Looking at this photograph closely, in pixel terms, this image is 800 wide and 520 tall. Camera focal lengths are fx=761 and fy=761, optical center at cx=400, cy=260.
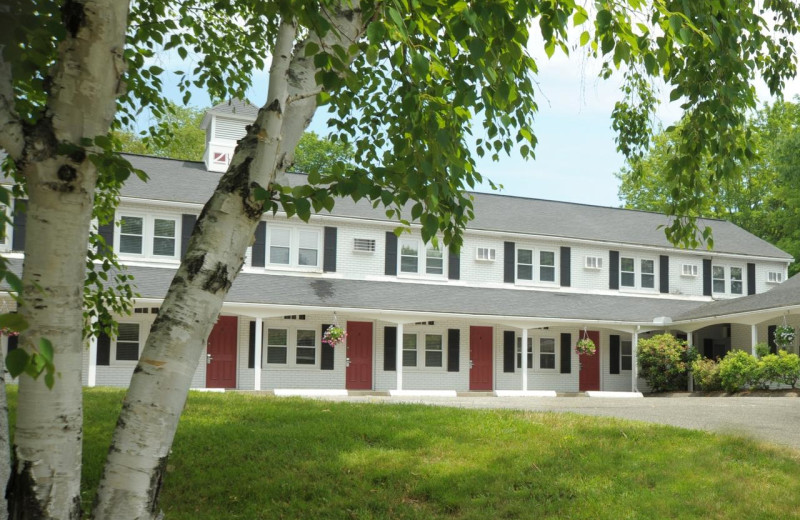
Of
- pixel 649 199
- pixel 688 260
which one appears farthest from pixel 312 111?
pixel 649 199

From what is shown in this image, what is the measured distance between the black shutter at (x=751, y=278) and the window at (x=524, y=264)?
947 cm

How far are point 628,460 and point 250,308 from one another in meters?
14.8

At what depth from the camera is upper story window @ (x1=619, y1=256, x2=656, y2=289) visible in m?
28.5

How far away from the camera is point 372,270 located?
81.4ft

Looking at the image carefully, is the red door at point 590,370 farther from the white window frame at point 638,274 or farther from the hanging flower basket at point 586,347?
the white window frame at point 638,274

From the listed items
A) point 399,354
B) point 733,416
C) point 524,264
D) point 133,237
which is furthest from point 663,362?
point 133,237

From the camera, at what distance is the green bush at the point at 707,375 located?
24.0 m

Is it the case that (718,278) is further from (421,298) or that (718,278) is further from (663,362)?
(421,298)

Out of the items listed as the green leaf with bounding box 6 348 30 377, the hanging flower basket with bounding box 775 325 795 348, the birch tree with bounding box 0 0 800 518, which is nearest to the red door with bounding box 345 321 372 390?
the hanging flower basket with bounding box 775 325 795 348

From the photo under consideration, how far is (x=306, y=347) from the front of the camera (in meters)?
23.6

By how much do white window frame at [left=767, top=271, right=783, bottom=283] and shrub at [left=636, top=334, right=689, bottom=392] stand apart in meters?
6.45

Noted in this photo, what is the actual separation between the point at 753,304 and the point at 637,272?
4.74 meters

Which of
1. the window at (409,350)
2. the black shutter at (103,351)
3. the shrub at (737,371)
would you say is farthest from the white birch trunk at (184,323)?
the shrub at (737,371)

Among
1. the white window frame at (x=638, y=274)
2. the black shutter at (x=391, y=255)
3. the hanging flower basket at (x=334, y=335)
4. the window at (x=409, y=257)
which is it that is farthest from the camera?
the white window frame at (x=638, y=274)
